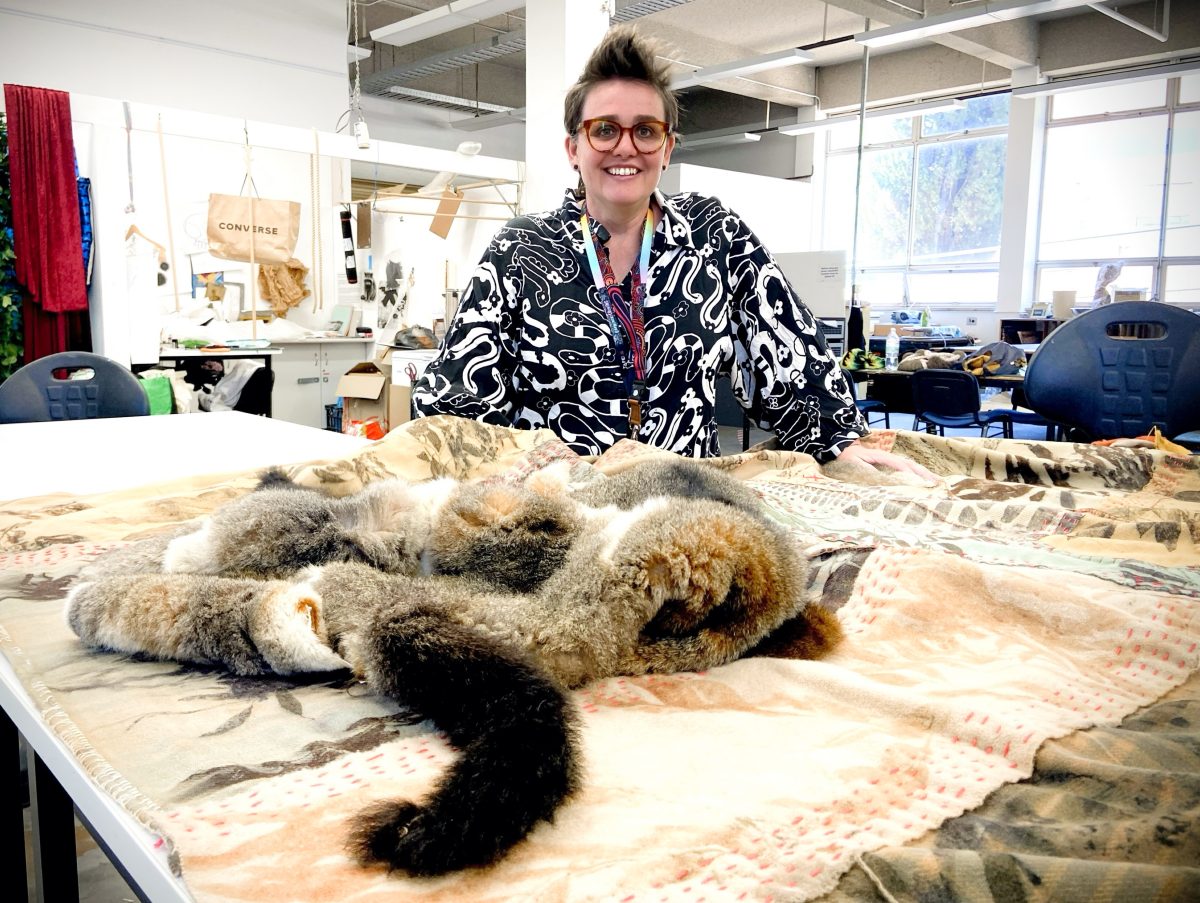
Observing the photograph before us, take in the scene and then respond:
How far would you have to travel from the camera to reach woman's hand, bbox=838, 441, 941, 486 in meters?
1.41

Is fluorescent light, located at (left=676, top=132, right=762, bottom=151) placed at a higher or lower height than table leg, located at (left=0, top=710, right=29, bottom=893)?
higher

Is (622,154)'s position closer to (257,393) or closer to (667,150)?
(667,150)

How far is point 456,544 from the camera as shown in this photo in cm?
82

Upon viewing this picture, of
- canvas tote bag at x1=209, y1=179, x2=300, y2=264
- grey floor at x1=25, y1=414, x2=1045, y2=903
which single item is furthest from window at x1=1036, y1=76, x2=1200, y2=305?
grey floor at x1=25, y1=414, x2=1045, y2=903

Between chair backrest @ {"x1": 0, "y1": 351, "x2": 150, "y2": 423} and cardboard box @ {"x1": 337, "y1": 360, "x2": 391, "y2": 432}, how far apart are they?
2206 millimetres

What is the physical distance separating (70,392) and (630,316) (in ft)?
7.19

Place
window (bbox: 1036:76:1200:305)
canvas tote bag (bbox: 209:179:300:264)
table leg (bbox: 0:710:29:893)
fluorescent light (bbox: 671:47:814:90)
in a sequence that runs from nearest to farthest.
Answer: table leg (bbox: 0:710:29:893), canvas tote bag (bbox: 209:179:300:264), fluorescent light (bbox: 671:47:814:90), window (bbox: 1036:76:1200:305)

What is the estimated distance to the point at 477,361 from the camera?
1601 millimetres

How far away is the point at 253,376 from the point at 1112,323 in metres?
4.71

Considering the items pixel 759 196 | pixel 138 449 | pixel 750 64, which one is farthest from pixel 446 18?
pixel 138 449

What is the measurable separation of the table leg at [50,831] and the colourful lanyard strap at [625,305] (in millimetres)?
1051

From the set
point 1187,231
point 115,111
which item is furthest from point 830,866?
point 1187,231

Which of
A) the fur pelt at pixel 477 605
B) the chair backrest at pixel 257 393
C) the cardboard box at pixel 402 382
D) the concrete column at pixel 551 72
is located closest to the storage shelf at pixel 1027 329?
the concrete column at pixel 551 72

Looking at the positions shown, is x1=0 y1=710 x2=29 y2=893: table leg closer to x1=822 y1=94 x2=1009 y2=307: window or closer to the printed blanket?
the printed blanket
